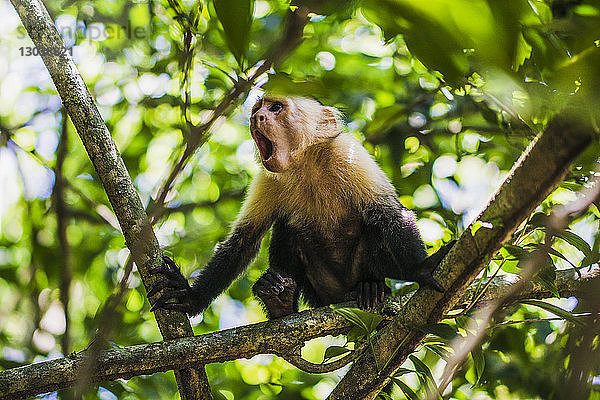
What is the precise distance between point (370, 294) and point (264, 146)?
1.26 meters

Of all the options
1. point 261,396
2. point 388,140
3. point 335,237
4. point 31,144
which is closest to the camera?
point 261,396

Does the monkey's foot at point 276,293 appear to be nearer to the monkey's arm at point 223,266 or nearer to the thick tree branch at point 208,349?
the monkey's arm at point 223,266

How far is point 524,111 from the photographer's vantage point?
2.02ft

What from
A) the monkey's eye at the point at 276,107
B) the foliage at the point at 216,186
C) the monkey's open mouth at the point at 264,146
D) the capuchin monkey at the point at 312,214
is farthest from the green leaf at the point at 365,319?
the monkey's eye at the point at 276,107

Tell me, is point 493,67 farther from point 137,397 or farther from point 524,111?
point 137,397

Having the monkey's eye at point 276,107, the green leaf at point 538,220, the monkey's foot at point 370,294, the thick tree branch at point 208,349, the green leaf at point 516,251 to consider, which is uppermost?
the green leaf at point 538,220

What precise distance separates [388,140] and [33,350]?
9.13 ft

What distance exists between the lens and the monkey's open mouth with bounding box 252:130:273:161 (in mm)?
4055

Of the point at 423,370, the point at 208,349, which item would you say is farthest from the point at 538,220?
the point at 208,349

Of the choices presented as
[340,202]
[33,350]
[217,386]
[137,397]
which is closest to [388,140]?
[340,202]

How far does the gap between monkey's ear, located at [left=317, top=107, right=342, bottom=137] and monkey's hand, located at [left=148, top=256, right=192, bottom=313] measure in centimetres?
158

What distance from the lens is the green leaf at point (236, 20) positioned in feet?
2.05

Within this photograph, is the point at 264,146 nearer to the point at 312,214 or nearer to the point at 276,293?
the point at 312,214

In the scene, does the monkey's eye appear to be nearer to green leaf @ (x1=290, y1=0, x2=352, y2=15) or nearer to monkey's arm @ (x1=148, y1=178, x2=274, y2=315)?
monkey's arm @ (x1=148, y1=178, x2=274, y2=315)
